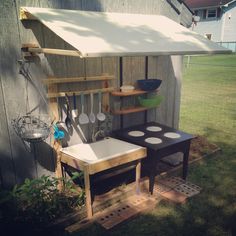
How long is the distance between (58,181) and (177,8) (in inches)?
161

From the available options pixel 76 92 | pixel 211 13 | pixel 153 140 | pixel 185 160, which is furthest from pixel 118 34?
pixel 211 13

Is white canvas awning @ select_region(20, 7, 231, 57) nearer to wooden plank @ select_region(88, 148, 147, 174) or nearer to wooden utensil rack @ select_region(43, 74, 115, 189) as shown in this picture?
wooden utensil rack @ select_region(43, 74, 115, 189)

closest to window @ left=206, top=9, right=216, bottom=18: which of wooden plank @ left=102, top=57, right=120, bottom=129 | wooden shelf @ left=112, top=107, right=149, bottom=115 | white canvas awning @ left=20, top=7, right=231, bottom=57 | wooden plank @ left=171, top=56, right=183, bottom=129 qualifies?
wooden plank @ left=171, top=56, right=183, bottom=129

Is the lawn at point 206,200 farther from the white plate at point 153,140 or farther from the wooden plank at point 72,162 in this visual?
the white plate at point 153,140

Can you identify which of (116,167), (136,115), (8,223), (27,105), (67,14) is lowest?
(8,223)

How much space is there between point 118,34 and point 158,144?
1.84m

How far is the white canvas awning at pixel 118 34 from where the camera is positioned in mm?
3045

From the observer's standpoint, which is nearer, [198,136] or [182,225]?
[182,225]

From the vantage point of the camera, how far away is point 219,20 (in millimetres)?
33000

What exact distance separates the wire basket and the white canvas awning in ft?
4.45

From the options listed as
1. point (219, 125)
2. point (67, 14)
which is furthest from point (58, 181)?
point (219, 125)

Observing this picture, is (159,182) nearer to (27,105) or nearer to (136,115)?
(136,115)

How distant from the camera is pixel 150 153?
434cm

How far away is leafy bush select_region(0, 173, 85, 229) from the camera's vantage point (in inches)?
140
